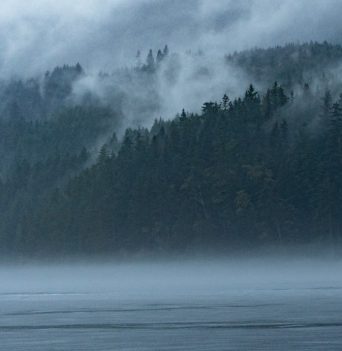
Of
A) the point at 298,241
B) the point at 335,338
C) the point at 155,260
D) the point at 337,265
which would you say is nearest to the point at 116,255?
the point at 155,260

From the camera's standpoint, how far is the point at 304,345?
35.2 meters

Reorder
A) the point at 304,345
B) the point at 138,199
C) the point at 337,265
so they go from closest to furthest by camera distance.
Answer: the point at 304,345
the point at 337,265
the point at 138,199

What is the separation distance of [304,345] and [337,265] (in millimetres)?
114774

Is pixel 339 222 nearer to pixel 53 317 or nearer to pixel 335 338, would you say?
pixel 53 317

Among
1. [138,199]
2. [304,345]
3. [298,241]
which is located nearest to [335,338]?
[304,345]

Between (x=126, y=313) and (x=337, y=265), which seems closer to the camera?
(x=126, y=313)

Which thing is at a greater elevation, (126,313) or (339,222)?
(339,222)

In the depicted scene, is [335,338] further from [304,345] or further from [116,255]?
[116,255]

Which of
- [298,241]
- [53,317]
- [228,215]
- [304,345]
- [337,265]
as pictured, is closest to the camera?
[304,345]

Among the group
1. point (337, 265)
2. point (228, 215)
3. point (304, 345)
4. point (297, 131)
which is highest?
Result: point (297, 131)

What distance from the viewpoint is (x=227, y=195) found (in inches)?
6924

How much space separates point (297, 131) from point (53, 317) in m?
145

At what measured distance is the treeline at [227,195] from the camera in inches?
6585

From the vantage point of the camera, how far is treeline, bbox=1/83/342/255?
16725 cm
